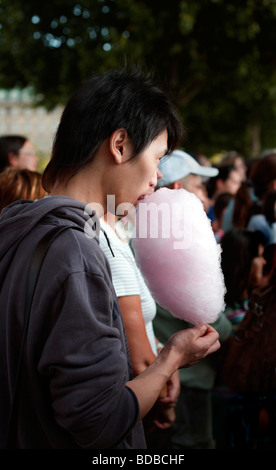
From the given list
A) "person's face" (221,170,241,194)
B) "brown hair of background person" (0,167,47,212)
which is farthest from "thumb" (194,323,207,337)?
"person's face" (221,170,241,194)

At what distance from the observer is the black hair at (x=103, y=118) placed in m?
1.23

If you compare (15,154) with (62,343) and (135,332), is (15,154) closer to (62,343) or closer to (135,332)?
(135,332)

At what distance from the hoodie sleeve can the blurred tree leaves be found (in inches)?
261

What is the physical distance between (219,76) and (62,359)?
10970 millimetres

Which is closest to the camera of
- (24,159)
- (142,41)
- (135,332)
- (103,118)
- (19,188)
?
(103,118)

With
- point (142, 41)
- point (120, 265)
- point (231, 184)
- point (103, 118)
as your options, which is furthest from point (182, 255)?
point (142, 41)

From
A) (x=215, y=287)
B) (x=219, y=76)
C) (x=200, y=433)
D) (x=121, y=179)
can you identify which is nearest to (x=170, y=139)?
(x=121, y=179)

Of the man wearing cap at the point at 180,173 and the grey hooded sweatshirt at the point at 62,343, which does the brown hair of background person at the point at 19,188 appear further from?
the grey hooded sweatshirt at the point at 62,343

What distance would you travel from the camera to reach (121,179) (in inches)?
50.3

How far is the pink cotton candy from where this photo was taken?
1.48 metres

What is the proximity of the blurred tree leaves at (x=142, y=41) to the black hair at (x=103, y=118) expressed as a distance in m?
6.17

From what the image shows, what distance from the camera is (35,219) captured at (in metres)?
1.10

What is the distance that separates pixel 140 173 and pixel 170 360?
1.68 ft
